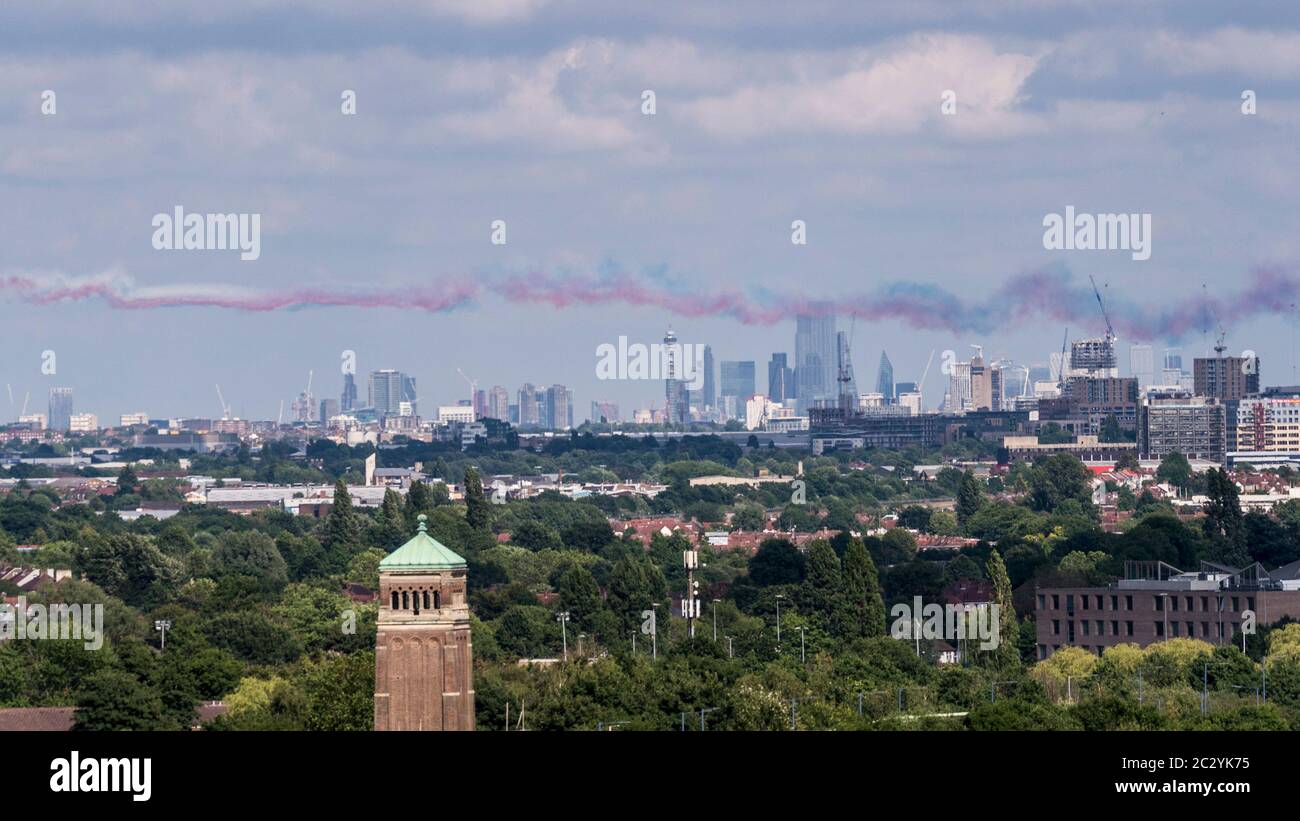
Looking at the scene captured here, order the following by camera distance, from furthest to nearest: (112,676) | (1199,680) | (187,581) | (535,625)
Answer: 1. (187,581)
2. (535,625)
3. (1199,680)
4. (112,676)

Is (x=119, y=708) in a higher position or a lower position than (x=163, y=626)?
lower

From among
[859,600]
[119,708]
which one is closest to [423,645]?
[119,708]

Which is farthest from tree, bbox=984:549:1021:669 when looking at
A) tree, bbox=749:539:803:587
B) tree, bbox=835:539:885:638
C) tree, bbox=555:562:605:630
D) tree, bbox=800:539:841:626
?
tree, bbox=555:562:605:630

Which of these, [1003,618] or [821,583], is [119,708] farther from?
[821,583]

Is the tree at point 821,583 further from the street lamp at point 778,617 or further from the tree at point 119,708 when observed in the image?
the tree at point 119,708

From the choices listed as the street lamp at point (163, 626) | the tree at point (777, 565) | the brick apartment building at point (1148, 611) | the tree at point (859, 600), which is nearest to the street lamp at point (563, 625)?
the tree at point (859, 600)
